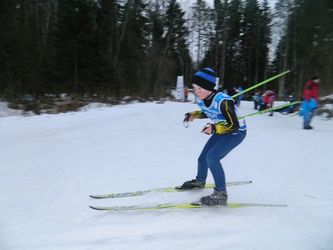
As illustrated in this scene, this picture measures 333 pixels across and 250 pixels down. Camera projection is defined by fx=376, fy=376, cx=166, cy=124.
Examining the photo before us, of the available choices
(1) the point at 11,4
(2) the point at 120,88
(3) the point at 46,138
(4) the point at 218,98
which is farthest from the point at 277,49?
(4) the point at 218,98

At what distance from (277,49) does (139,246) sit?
160 feet

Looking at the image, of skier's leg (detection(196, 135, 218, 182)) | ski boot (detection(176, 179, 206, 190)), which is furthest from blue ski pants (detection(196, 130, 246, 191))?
ski boot (detection(176, 179, 206, 190))

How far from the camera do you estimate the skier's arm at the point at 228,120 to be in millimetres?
3910

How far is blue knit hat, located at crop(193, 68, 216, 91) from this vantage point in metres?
4.07

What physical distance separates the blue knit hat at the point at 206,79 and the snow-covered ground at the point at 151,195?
135cm

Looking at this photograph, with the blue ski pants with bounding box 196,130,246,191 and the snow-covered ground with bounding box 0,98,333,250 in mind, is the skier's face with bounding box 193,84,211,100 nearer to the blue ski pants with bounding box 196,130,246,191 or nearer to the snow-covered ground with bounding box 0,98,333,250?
the blue ski pants with bounding box 196,130,246,191

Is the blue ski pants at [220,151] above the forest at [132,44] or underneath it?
underneath

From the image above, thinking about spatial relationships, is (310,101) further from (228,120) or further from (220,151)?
(228,120)

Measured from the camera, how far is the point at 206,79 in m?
4.07

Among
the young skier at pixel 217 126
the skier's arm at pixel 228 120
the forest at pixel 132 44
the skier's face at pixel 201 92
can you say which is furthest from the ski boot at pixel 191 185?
the forest at pixel 132 44

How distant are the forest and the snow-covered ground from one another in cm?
917

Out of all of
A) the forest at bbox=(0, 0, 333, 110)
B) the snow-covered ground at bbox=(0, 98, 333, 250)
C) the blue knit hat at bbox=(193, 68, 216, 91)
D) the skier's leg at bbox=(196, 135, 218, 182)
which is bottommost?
the snow-covered ground at bbox=(0, 98, 333, 250)

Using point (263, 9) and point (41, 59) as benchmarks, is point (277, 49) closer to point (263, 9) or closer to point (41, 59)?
point (263, 9)

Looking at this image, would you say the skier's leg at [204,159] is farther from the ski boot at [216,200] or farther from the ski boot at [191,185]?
the ski boot at [216,200]
